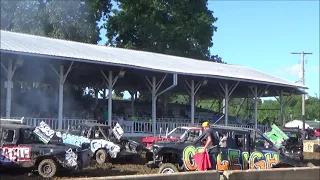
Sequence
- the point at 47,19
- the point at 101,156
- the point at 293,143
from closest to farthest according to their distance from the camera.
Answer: the point at 101,156, the point at 293,143, the point at 47,19

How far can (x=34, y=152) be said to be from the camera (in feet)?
40.1

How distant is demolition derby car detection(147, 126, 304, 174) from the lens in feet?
41.1

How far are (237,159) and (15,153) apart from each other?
19.7ft

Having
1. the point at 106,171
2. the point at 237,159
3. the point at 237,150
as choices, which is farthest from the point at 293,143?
the point at 106,171

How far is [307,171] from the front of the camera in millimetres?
10766

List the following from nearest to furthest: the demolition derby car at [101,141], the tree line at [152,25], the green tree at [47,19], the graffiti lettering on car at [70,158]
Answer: the graffiti lettering on car at [70,158]
the demolition derby car at [101,141]
the green tree at [47,19]
the tree line at [152,25]

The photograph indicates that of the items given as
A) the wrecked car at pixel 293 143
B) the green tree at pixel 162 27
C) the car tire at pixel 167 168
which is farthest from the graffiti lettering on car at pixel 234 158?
the green tree at pixel 162 27

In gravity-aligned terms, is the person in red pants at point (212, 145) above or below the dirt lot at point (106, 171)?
above

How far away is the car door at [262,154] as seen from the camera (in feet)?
43.4

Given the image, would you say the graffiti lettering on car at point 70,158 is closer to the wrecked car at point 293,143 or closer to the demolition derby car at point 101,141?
the demolition derby car at point 101,141

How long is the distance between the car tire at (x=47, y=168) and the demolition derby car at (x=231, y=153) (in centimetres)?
267

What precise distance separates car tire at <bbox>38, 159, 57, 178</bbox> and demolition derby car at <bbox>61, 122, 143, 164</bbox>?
3056mm

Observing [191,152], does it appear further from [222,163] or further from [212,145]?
[222,163]

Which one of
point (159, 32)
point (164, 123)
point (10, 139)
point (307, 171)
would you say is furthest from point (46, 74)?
point (159, 32)
